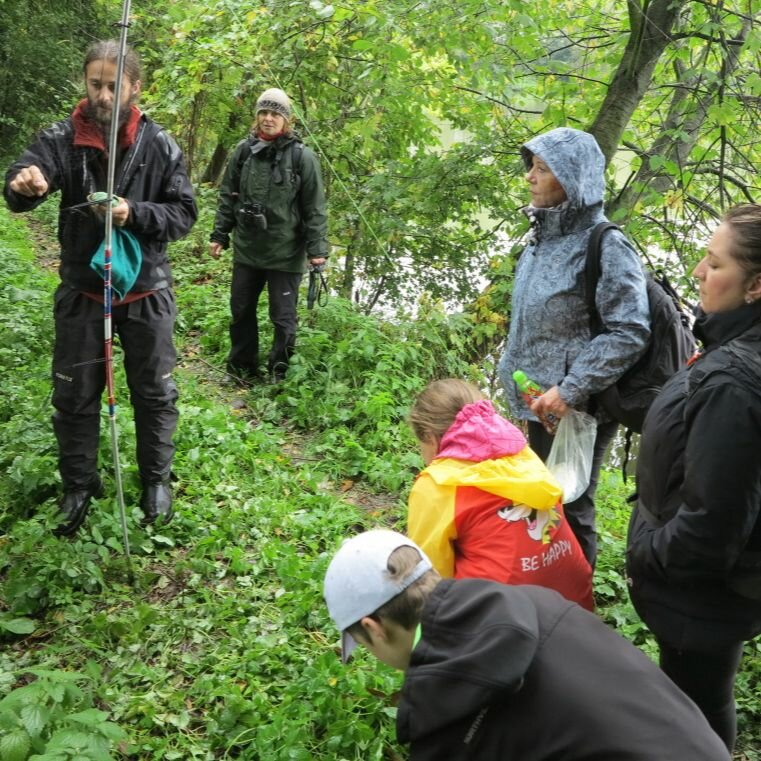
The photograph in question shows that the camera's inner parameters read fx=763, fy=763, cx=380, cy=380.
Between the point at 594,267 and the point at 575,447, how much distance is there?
28.2 inches

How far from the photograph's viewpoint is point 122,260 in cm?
343

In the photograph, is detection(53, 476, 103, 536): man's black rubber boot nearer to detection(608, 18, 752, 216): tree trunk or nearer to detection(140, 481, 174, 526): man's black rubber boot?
detection(140, 481, 174, 526): man's black rubber boot

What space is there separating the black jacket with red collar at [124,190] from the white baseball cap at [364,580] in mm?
2240

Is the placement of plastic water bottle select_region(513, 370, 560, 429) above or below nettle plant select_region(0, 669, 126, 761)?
above

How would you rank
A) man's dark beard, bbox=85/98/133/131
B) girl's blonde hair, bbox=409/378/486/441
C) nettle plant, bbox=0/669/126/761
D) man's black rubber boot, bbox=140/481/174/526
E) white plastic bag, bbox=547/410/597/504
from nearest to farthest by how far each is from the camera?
nettle plant, bbox=0/669/126/761, girl's blonde hair, bbox=409/378/486/441, white plastic bag, bbox=547/410/597/504, man's dark beard, bbox=85/98/133/131, man's black rubber boot, bbox=140/481/174/526

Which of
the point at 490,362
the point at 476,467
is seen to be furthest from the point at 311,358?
the point at 476,467

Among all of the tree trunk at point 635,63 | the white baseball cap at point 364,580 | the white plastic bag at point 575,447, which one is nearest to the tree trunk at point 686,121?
the tree trunk at point 635,63

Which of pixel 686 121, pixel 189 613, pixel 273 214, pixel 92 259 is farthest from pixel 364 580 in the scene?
pixel 686 121

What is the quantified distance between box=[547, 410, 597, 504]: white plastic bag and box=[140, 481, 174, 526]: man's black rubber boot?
203 centimetres

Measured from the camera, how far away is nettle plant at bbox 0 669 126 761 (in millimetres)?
2227

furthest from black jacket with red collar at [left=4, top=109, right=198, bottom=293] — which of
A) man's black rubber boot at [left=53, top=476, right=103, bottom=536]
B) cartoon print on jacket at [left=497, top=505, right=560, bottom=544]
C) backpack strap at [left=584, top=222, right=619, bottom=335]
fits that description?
cartoon print on jacket at [left=497, top=505, right=560, bottom=544]

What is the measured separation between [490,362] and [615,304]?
4320mm

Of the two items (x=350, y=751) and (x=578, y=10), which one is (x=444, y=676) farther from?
(x=578, y=10)

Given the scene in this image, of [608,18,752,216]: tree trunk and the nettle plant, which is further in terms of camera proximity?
[608,18,752,216]: tree trunk
